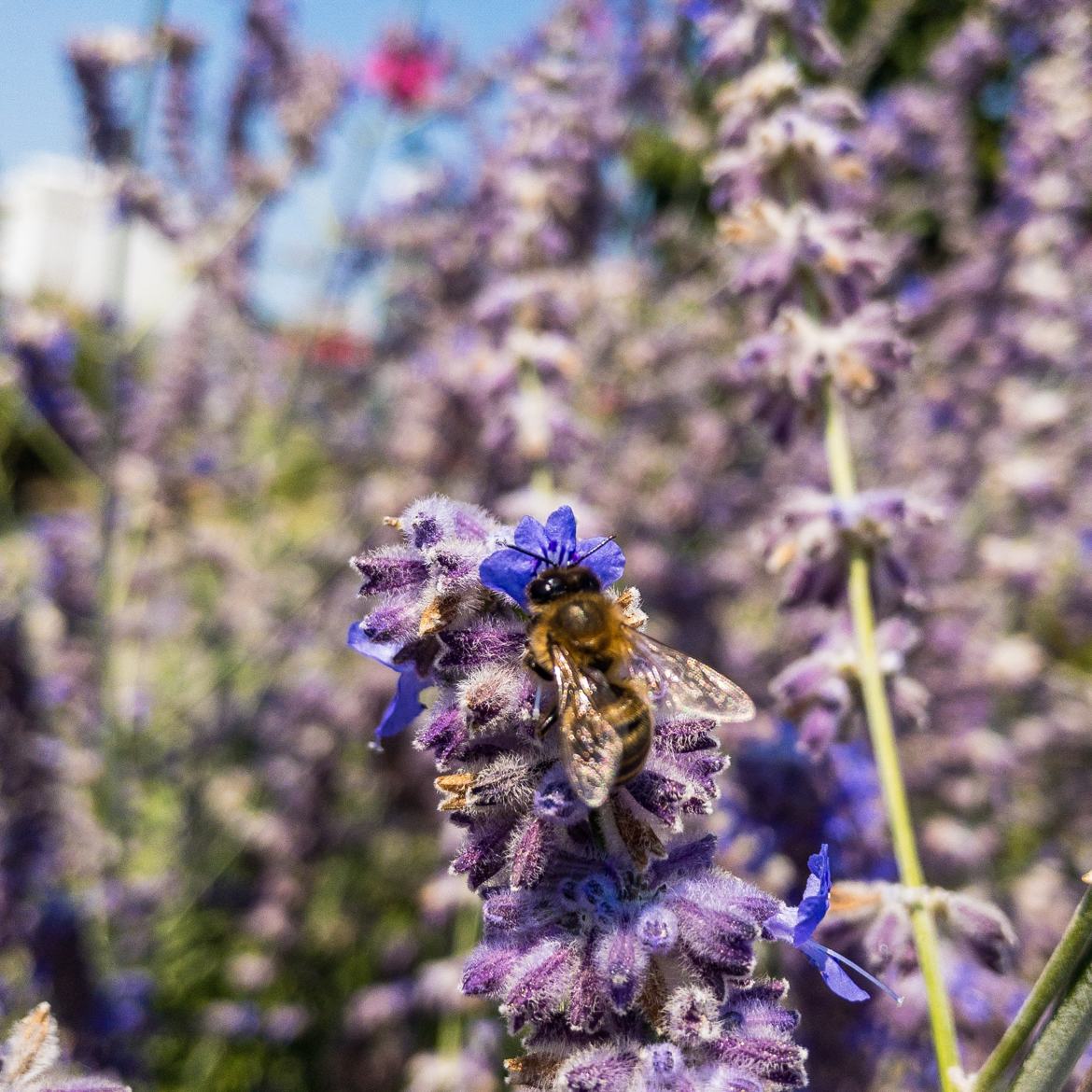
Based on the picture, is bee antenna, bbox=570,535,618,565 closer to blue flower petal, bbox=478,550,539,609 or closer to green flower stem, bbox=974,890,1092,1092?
blue flower petal, bbox=478,550,539,609

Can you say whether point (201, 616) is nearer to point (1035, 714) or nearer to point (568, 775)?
point (1035, 714)

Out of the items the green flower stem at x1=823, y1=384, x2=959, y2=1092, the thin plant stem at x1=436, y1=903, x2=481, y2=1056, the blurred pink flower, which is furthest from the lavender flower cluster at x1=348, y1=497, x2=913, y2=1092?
the blurred pink flower

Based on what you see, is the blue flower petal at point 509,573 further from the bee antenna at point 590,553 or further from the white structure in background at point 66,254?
the white structure in background at point 66,254

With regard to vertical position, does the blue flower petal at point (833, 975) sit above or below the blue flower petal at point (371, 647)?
below

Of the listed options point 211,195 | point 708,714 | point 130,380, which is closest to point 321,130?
point 211,195

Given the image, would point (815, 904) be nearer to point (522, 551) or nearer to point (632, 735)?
point (632, 735)

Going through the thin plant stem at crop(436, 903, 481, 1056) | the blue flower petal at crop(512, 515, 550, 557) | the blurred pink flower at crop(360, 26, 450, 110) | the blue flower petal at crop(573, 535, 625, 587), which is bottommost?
the thin plant stem at crop(436, 903, 481, 1056)

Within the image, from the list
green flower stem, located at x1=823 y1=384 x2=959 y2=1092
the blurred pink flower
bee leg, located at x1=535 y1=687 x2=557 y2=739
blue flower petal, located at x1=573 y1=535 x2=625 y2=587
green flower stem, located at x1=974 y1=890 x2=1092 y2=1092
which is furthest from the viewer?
the blurred pink flower

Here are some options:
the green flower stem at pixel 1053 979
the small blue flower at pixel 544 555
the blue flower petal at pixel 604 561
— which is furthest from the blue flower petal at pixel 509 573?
the green flower stem at pixel 1053 979
